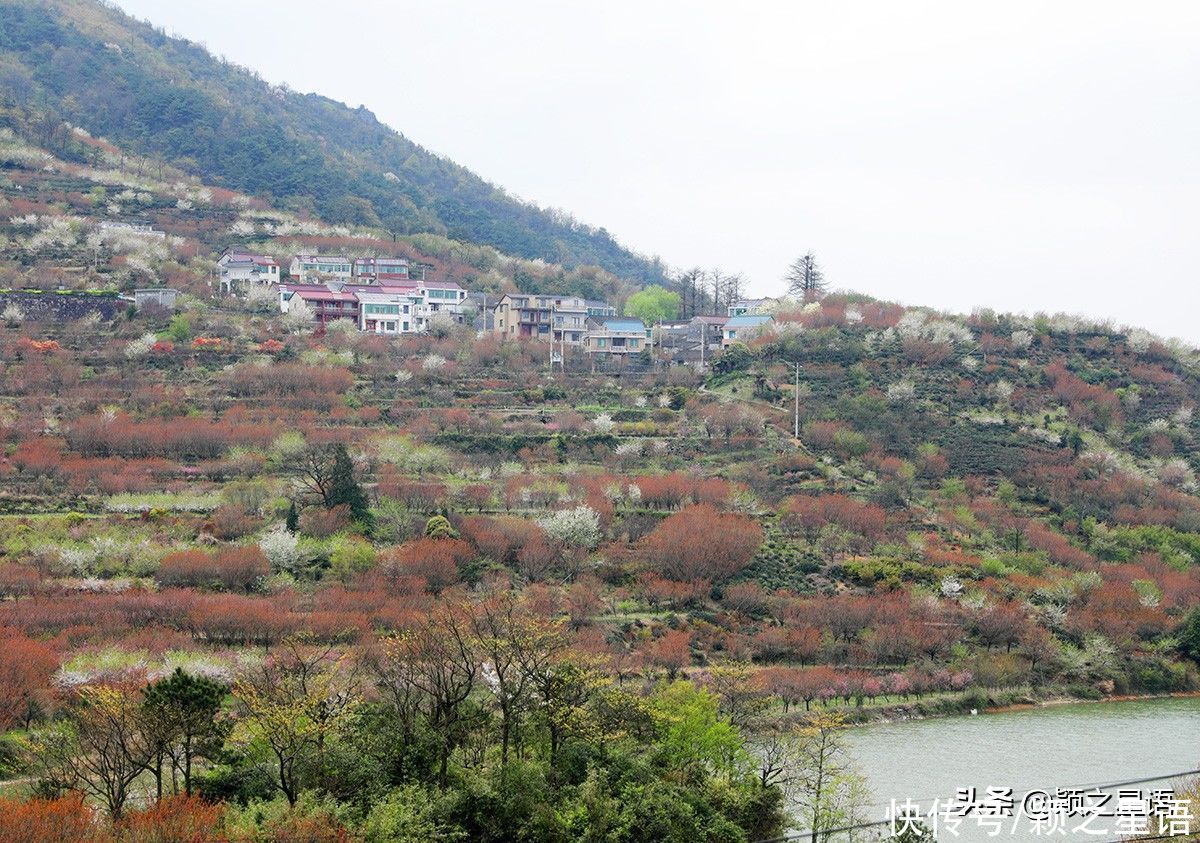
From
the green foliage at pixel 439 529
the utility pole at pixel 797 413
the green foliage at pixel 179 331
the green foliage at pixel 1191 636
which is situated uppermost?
the green foliage at pixel 179 331

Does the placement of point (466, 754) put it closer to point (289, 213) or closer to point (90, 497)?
point (90, 497)

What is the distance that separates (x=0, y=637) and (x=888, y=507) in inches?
1088

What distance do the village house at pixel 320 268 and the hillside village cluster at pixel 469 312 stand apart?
0.07 m

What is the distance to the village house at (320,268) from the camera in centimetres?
6244

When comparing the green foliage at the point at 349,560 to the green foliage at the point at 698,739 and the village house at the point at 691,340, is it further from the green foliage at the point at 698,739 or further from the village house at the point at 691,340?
the village house at the point at 691,340

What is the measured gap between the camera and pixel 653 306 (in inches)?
2685

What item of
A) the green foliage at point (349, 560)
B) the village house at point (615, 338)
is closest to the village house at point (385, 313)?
the village house at point (615, 338)

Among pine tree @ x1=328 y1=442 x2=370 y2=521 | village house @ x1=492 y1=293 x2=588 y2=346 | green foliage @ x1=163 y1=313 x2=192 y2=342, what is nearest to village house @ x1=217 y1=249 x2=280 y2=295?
green foliage @ x1=163 y1=313 x2=192 y2=342

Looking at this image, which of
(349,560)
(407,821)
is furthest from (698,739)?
(349,560)

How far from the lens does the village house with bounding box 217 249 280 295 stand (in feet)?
192

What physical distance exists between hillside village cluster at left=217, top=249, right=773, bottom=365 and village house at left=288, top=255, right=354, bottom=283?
0.07 metres

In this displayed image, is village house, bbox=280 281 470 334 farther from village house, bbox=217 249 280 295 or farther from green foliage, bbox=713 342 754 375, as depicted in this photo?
green foliage, bbox=713 342 754 375

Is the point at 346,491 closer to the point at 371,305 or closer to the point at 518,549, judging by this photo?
the point at 518,549

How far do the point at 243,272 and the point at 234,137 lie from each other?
33.0 m
